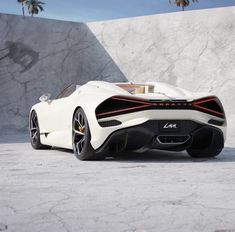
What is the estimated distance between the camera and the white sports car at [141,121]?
20.0ft

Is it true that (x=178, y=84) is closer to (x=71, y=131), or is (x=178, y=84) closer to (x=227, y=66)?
(x=227, y=66)

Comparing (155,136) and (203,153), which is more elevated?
(155,136)

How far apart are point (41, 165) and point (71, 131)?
3.37ft

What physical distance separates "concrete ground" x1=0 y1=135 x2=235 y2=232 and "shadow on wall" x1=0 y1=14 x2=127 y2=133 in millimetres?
9034


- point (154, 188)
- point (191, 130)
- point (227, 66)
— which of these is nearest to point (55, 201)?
point (154, 188)

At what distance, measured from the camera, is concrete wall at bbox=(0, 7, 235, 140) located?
13969mm

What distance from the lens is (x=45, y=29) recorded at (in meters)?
16.0

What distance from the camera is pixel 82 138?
21.3 feet

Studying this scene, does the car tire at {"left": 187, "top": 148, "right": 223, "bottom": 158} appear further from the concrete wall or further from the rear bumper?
the concrete wall

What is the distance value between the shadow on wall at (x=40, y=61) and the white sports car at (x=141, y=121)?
8.26 meters

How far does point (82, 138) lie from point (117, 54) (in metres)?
9.43

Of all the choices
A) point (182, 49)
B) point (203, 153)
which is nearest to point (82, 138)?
point (203, 153)

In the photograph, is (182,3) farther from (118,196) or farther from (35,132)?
(118,196)

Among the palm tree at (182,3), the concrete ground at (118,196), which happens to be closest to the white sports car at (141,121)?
the concrete ground at (118,196)
